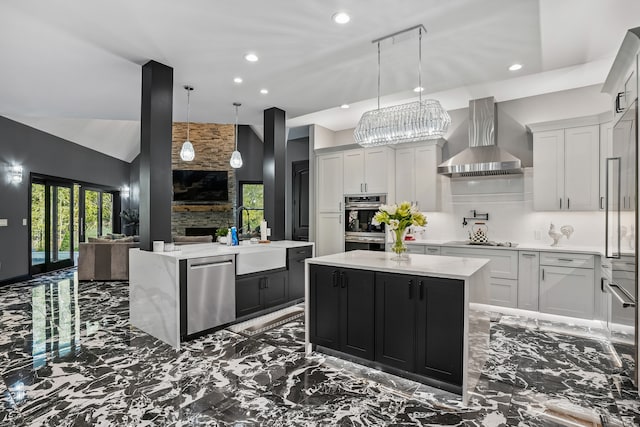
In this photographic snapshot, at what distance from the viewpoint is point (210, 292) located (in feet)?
11.5

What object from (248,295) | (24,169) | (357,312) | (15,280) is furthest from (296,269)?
(24,169)

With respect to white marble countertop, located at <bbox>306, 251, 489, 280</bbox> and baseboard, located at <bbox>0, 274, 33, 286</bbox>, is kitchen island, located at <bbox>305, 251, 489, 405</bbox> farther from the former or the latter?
baseboard, located at <bbox>0, 274, 33, 286</bbox>

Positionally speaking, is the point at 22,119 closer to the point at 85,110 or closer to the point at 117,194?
the point at 85,110

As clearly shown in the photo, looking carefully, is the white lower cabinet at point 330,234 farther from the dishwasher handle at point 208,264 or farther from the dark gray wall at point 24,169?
the dark gray wall at point 24,169

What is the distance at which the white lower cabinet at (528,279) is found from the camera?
13.8 feet

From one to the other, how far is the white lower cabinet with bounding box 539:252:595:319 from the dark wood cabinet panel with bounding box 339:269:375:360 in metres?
2.75

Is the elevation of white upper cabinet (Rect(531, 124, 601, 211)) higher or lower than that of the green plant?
higher

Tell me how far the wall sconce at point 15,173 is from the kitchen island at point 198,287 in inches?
176

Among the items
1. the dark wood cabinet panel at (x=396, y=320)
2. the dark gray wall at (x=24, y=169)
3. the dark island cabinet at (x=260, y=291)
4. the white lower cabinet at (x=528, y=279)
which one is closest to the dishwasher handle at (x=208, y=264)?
the dark island cabinet at (x=260, y=291)

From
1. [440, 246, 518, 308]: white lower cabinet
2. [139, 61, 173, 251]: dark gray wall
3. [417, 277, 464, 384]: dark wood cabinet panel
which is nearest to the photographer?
[417, 277, 464, 384]: dark wood cabinet panel

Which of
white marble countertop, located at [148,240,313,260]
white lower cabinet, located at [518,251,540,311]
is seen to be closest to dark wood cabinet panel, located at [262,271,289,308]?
white marble countertop, located at [148,240,313,260]

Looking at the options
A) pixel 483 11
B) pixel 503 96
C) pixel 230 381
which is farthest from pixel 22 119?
pixel 503 96

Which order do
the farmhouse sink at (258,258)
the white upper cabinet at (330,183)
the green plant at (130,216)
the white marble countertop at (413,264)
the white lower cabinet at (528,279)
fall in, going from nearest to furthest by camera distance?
the white marble countertop at (413,264) < the farmhouse sink at (258,258) < the white lower cabinet at (528,279) < the white upper cabinet at (330,183) < the green plant at (130,216)

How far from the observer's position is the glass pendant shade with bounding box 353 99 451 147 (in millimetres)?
2961
